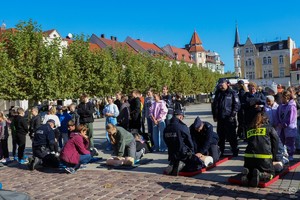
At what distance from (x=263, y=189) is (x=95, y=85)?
1265 inches

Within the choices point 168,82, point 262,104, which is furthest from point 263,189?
point 168,82

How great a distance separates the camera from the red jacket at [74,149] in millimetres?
9367

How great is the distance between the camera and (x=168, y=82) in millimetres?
54938

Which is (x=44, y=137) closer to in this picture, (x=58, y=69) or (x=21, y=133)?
(x=21, y=133)

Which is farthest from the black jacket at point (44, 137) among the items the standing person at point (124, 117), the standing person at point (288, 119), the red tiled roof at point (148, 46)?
the red tiled roof at point (148, 46)

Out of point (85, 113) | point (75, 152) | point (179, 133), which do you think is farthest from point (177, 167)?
point (85, 113)

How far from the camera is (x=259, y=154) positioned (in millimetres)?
6883

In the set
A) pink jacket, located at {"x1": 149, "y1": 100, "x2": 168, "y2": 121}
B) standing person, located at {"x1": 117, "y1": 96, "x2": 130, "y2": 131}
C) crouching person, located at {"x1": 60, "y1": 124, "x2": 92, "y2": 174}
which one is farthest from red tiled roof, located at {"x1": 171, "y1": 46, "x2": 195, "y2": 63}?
crouching person, located at {"x1": 60, "y1": 124, "x2": 92, "y2": 174}

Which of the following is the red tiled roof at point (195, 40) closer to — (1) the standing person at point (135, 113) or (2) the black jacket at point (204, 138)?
(1) the standing person at point (135, 113)

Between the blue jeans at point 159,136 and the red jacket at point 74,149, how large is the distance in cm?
280

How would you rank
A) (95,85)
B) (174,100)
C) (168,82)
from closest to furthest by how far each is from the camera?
(174,100), (95,85), (168,82)

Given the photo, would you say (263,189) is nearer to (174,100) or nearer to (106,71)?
(174,100)

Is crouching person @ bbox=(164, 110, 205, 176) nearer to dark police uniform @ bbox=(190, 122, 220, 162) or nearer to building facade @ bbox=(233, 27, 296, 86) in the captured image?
dark police uniform @ bbox=(190, 122, 220, 162)

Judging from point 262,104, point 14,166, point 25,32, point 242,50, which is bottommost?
point 14,166
